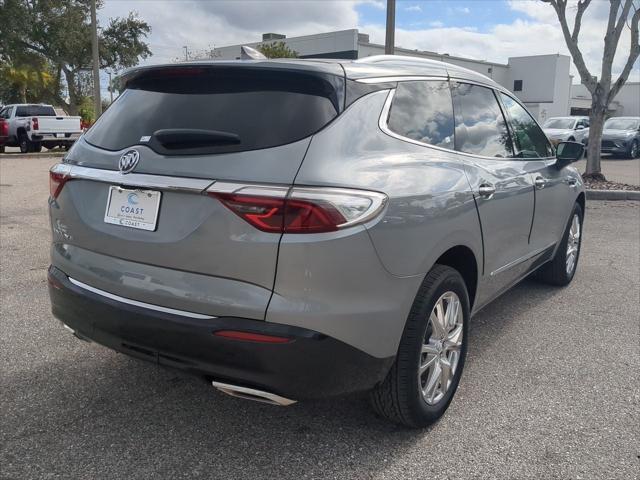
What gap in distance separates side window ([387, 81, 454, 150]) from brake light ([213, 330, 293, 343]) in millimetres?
1123

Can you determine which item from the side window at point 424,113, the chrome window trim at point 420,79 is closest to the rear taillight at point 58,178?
the chrome window trim at point 420,79

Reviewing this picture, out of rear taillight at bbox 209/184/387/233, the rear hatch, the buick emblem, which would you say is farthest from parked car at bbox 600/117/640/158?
the buick emblem

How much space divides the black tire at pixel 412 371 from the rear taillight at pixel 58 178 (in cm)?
174

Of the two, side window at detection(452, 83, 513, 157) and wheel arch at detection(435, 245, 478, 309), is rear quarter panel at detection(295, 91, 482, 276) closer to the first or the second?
wheel arch at detection(435, 245, 478, 309)

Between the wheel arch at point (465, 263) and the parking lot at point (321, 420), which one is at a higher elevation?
the wheel arch at point (465, 263)

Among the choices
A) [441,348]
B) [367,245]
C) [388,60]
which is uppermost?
[388,60]

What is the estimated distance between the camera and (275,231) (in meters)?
2.29

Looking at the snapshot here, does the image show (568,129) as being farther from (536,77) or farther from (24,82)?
(24,82)

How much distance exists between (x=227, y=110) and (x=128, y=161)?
1.61 ft

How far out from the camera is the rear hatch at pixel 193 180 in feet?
7.68

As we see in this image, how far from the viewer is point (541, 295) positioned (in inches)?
206

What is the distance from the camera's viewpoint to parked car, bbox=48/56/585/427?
2.31 m

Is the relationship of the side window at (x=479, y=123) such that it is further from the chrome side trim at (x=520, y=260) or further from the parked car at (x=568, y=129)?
the parked car at (x=568, y=129)

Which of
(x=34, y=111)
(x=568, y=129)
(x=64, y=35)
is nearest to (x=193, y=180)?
(x=568, y=129)
